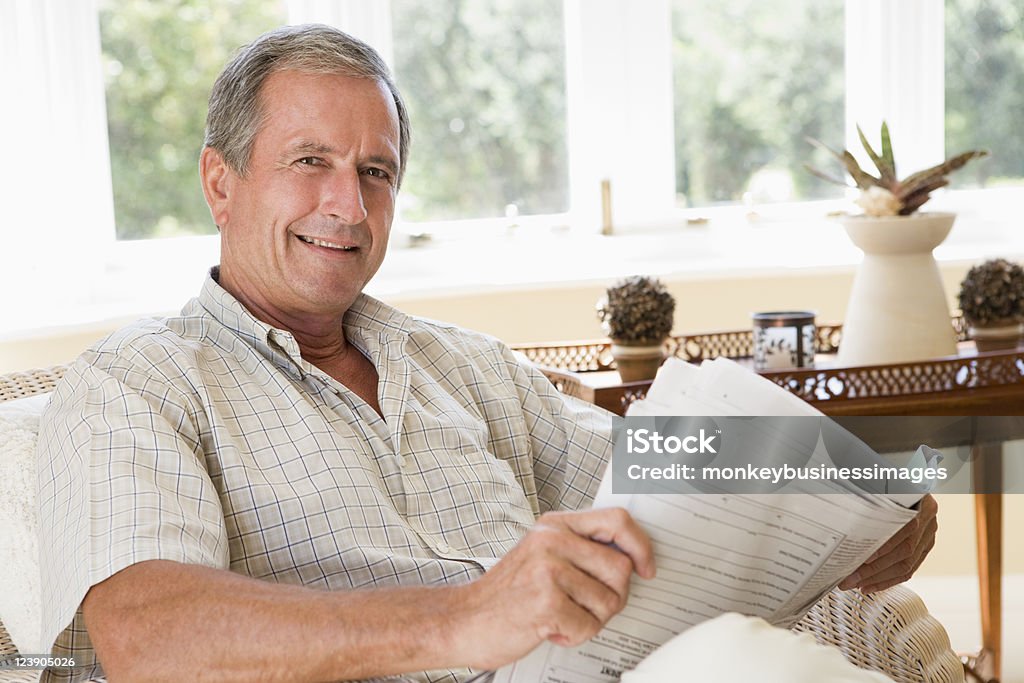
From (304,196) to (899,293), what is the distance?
3.93ft

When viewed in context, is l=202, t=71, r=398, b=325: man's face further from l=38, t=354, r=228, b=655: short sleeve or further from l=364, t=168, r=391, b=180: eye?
l=38, t=354, r=228, b=655: short sleeve

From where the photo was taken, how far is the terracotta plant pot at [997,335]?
7.73 ft

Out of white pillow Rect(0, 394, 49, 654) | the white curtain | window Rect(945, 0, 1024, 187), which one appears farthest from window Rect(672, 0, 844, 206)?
white pillow Rect(0, 394, 49, 654)

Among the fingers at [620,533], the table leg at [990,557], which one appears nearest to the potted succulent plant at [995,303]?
the table leg at [990,557]

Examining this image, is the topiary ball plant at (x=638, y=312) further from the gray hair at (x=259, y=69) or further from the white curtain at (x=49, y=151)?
the white curtain at (x=49, y=151)

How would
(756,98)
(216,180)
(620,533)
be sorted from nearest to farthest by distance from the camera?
(620,533) → (216,180) → (756,98)

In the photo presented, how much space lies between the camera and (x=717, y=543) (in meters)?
0.92

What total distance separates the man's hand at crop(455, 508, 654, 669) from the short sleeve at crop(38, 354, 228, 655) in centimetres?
29

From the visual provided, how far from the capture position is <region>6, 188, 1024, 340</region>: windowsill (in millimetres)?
2795

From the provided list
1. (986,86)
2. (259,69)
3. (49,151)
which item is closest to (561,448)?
(259,69)

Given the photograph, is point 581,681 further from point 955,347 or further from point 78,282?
point 78,282

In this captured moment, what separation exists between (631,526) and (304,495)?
17.1 inches

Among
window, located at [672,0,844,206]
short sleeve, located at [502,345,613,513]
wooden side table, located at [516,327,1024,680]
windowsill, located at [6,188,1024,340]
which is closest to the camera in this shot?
short sleeve, located at [502,345,613,513]

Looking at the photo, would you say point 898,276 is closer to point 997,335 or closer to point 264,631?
point 997,335
